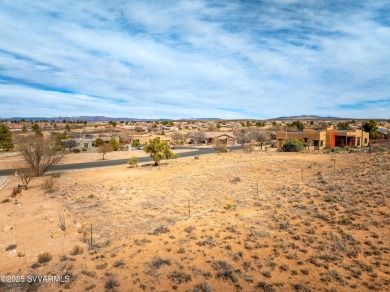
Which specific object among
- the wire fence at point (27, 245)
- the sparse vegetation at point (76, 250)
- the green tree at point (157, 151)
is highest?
the green tree at point (157, 151)

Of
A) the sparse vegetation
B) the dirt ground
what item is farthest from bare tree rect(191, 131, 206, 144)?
the sparse vegetation

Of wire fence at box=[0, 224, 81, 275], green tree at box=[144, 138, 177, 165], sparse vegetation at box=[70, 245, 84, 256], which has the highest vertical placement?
green tree at box=[144, 138, 177, 165]

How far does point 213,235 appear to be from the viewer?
13.5 metres

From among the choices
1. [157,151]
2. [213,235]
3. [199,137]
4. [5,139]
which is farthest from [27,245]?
[199,137]

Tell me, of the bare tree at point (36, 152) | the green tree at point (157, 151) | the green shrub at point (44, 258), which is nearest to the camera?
the green shrub at point (44, 258)

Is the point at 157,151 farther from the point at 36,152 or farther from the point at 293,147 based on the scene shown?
the point at 293,147

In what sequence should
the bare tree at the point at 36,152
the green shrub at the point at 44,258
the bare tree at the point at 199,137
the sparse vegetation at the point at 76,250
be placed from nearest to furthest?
the green shrub at the point at 44,258 < the sparse vegetation at the point at 76,250 < the bare tree at the point at 36,152 < the bare tree at the point at 199,137

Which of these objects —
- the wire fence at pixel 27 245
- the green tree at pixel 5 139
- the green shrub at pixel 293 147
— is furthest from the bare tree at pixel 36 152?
the green tree at pixel 5 139

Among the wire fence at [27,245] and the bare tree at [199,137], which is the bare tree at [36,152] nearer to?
the wire fence at [27,245]

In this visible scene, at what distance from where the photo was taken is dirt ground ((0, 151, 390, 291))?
9.66 metres

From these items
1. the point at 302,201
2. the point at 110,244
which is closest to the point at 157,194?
the point at 110,244

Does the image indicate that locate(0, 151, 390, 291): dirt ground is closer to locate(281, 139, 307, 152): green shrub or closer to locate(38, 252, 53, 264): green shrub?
locate(38, 252, 53, 264): green shrub

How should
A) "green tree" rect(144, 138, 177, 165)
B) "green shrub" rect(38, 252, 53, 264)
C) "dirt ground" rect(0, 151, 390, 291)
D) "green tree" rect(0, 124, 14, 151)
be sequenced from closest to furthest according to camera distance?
"dirt ground" rect(0, 151, 390, 291) → "green shrub" rect(38, 252, 53, 264) → "green tree" rect(144, 138, 177, 165) → "green tree" rect(0, 124, 14, 151)

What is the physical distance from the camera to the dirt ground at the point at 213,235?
380 inches
